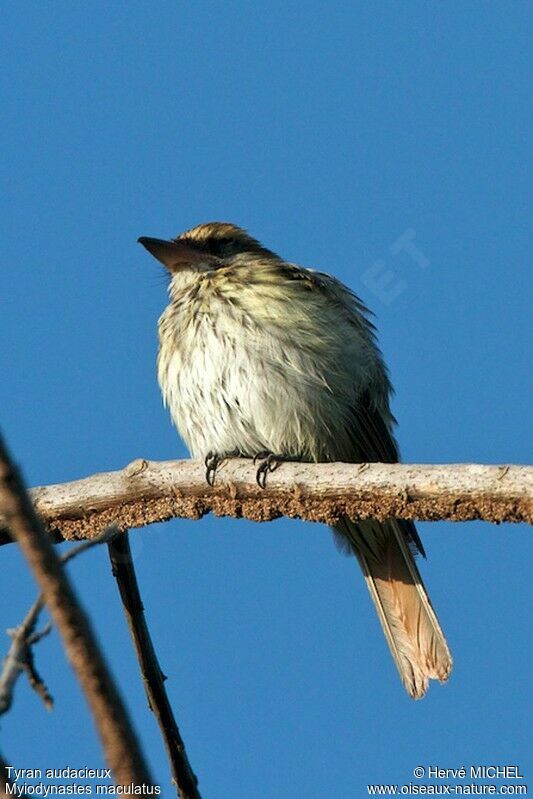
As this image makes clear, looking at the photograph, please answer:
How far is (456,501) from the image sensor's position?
14.8 ft

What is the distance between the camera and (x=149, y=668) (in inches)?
188

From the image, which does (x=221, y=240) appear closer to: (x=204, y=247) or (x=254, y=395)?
(x=204, y=247)

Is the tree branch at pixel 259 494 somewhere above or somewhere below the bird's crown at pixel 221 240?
below

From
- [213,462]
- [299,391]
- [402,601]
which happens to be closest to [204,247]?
[299,391]

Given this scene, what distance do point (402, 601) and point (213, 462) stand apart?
66.2 inches

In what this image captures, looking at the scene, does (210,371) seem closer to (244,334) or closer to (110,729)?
(244,334)

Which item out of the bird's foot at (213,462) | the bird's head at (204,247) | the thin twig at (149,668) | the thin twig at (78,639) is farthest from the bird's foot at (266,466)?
the thin twig at (78,639)

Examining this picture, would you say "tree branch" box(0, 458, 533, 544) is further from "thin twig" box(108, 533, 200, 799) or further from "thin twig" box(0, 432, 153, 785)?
"thin twig" box(0, 432, 153, 785)

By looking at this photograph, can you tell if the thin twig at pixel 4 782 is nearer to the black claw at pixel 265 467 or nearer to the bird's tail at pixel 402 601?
the black claw at pixel 265 467

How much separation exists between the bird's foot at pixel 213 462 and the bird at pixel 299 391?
0.03 m

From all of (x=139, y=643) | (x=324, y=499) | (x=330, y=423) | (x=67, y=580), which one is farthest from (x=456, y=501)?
(x=67, y=580)

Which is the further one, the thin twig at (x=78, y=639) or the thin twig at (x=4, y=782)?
the thin twig at (x=4, y=782)

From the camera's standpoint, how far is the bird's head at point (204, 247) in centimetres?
777

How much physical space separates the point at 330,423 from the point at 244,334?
72 cm
